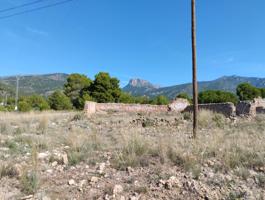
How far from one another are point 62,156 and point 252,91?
52856 millimetres

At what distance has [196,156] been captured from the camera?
8008mm

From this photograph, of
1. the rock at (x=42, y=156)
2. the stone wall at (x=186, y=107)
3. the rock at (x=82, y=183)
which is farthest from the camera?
the stone wall at (x=186, y=107)

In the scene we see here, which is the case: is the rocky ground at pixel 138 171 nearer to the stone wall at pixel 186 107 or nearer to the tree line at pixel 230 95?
the stone wall at pixel 186 107

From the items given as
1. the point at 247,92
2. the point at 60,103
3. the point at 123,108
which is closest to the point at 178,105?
the point at 123,108

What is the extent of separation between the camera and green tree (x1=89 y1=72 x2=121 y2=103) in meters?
49.3

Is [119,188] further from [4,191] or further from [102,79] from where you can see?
[102,79]

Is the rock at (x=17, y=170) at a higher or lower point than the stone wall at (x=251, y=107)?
lower

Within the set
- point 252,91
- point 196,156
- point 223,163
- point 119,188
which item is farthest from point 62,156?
point 252,91

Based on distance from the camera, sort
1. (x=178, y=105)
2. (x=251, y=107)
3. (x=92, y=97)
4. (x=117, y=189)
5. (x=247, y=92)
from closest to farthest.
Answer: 1. (x=117, y=189)
2. (x=251, y=107)
3. (x=178, y=105)
4. (x=92, y=97)
5. (x=247, y=92)

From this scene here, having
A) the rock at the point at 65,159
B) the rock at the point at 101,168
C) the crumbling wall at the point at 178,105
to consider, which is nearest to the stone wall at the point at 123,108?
the crumbling wall at the point at 178,105

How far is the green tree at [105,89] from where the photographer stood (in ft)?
162

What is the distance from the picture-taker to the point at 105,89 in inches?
1960

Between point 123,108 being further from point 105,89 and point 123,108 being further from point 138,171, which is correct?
point 138,171

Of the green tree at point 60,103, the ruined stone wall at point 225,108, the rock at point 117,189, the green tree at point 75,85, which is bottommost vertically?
the rock at point 117,189
